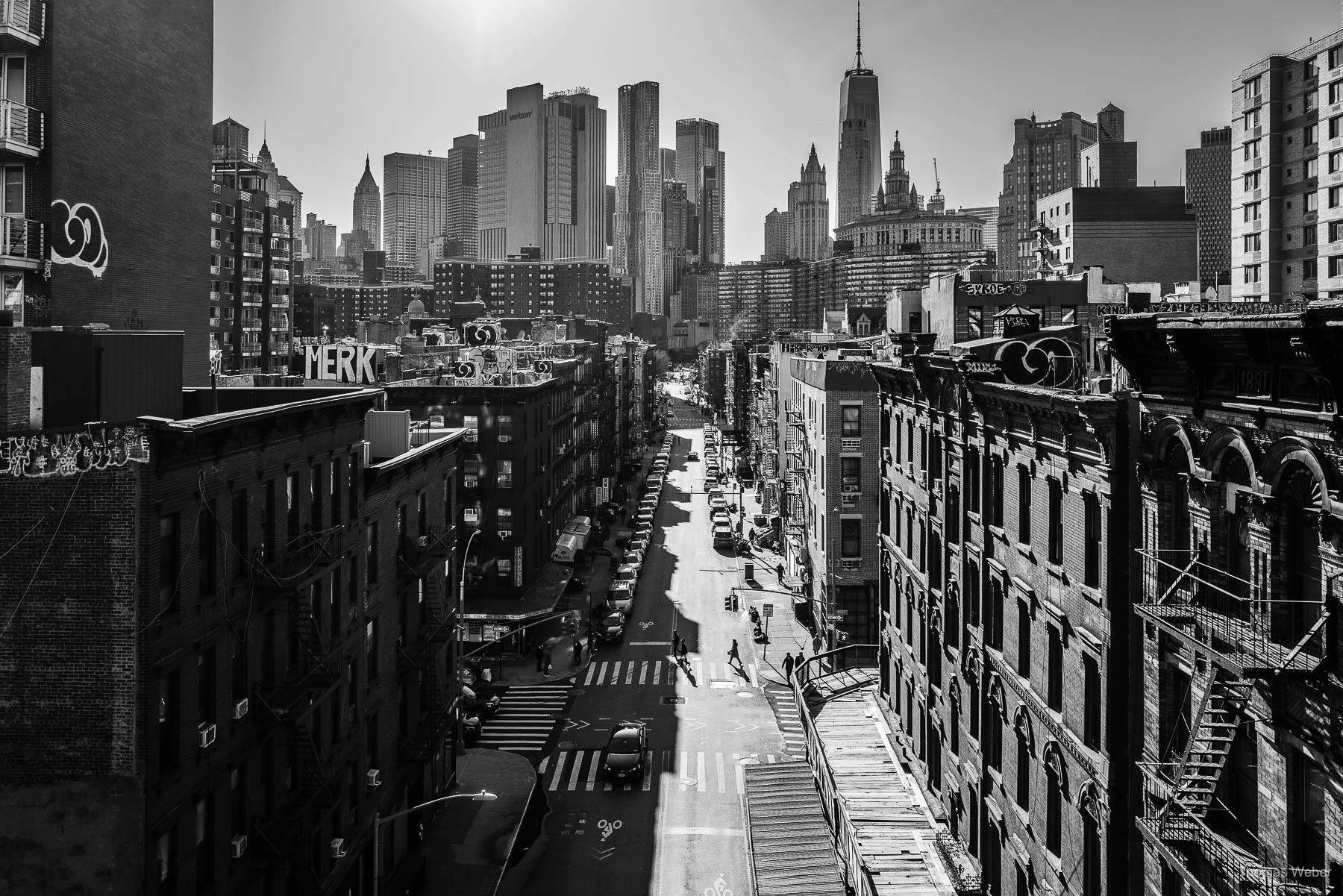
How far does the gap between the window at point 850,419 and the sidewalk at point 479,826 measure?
27247mm

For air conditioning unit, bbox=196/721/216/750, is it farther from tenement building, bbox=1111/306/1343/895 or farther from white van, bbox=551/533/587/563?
white van, bbox=551/533/587/563

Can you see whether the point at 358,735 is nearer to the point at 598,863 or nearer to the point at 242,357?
the point at 598,863

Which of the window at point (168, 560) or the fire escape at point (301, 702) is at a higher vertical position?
the window at point (168, 560)

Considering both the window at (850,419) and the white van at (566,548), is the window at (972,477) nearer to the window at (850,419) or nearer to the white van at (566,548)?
the window at (850,419)

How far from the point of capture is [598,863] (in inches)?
1454

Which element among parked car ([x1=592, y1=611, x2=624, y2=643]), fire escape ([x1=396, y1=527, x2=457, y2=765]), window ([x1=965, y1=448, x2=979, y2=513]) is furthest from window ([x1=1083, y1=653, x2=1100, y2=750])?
parked car ([x1=592, y1=611, x2=624, y2=643])

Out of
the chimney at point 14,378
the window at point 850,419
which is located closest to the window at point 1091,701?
→ the chimney at point 14,378

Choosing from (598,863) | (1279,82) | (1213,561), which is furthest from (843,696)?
(1279,82)

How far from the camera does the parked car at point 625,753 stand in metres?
44.3

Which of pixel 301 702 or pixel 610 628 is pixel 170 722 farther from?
pixel 610 628

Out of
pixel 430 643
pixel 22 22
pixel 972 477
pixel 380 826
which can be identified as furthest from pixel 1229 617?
pixel 22 22

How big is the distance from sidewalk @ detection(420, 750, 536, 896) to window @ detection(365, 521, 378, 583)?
1043 centimetres

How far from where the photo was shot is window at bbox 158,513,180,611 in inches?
782

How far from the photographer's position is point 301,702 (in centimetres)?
2595
